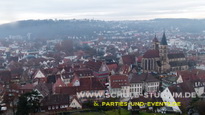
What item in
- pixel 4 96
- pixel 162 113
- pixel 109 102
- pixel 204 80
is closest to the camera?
pixel 162 113

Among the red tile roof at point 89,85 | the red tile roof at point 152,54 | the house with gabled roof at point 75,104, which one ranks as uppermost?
the red tile roof at point 152,54

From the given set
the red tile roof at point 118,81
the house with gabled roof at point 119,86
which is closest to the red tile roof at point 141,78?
the red tile roof at point 118,81

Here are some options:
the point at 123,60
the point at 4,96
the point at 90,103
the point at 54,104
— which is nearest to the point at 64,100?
the point at 54,104

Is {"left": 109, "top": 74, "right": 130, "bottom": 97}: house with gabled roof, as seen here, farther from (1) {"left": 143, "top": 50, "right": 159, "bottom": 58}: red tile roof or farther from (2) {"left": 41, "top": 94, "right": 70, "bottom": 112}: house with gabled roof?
(1) {"left": 143, "top": 50, "right": 159, "bottom": 58}: red tile roof

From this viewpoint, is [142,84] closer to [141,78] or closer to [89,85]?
[141,78]

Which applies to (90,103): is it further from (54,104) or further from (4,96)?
(4,96)

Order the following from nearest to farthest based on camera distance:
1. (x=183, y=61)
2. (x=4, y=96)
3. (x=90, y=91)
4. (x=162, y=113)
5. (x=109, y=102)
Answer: (x=162, y=113)
(x=109, y=102)
(x=4, y=96)
(x=90, y=91)
(x=183, y=61)

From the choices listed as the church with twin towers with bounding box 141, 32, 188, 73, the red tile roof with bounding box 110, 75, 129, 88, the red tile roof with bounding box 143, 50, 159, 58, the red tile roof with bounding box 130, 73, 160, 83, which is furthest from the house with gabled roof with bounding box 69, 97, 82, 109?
the red tile roof with bounding box 143, 50, 159, 58

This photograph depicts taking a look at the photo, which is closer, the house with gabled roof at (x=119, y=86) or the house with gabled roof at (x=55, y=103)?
the house with gabled roof at (x=55, y=103)

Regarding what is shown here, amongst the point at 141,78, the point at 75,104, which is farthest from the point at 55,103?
the point at 141,78

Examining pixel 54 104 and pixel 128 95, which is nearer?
pixel 54 104

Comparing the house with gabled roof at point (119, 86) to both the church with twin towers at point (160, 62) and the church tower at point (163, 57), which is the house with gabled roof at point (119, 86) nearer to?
the church with twin towers at point (160, 62)
